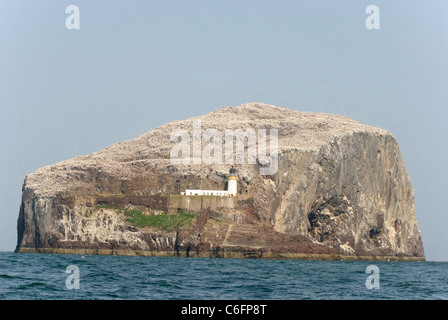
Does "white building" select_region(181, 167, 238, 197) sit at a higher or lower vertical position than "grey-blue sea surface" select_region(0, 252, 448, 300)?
higher

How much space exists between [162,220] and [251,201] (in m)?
13.3

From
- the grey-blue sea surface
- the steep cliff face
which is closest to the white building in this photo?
the steep cliff face

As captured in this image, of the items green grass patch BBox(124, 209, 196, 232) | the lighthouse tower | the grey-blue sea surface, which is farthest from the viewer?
the lighthouse tower

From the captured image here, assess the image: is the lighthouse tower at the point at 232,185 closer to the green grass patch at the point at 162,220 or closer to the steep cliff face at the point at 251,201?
the steep cliff face at the point at 251,201

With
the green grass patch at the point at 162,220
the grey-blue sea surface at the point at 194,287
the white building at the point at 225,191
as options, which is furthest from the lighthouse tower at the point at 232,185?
the grey-blue sea surface at the point at 194,287

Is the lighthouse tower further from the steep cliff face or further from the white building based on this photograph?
the steep cliff face

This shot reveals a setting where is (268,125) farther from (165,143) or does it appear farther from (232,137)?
A: (165,143)

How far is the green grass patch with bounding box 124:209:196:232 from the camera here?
9575 centimetres

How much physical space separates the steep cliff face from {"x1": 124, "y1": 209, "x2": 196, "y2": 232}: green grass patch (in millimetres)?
303

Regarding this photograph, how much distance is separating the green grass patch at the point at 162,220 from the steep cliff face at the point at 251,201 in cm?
30

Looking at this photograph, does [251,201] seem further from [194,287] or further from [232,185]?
[194,287]

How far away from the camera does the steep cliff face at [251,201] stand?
312ft
